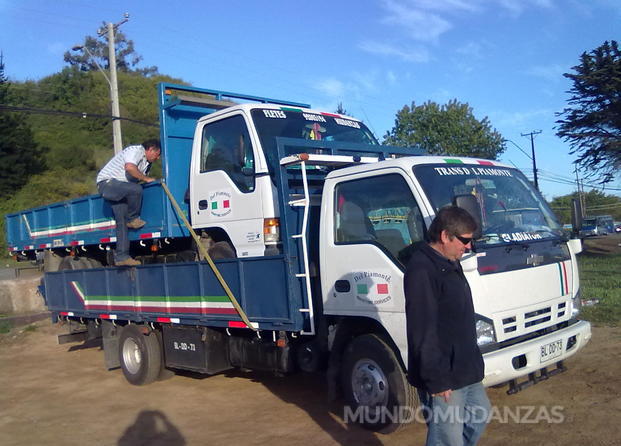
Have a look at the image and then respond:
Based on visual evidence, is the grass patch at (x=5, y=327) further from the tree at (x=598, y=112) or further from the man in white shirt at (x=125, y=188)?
the tree at (x=598, y=112)

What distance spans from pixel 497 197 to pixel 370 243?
1.26m

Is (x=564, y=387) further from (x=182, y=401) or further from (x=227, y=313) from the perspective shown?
(x=182, y=401)

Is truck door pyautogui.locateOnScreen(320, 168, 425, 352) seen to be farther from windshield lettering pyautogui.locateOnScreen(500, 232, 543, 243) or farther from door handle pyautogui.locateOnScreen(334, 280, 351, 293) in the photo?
windshield lettering pyautogui.locateOnScreen(500, 232, 543, 243)

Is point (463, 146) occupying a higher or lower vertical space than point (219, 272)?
higher

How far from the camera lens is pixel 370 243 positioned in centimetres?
519

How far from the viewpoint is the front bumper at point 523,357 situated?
457cm

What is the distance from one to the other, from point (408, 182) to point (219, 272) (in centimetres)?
242

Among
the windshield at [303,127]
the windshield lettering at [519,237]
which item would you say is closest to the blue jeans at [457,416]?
the windshield lettering at [519,237]

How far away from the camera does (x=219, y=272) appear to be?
6.46 metres

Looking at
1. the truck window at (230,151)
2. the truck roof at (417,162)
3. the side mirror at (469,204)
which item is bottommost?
the side mirror at (469,204)

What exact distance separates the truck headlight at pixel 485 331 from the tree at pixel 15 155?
3458 cm

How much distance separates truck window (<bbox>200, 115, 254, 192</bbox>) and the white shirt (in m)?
1.13

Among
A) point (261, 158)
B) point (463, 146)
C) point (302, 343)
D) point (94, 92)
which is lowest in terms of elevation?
point (302, 343)

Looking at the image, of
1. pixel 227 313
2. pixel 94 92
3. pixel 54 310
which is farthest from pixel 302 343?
pixel 94 92
